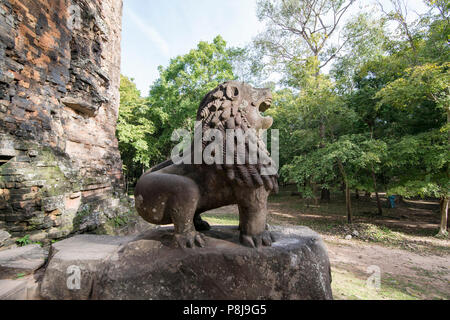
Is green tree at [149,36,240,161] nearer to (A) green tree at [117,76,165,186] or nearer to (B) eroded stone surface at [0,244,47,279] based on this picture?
(A) green tree at [117,76,165,186]

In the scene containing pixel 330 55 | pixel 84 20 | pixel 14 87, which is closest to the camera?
pixel 14 87

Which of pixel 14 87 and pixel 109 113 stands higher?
pixel 109 113

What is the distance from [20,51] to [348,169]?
29.0ft

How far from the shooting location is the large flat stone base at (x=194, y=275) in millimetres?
1433

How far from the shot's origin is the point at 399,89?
5.77 metres

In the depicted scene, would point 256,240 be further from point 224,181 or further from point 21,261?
point 21,261

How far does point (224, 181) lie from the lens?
5.73ft

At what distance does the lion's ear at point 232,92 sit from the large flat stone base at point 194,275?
1229 millimetres

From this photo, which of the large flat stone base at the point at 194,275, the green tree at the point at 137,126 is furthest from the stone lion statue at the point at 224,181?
the green tree at the point at 137,126

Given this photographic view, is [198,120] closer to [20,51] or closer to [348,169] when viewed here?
[20,51]

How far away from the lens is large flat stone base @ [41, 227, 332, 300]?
4.70 feet

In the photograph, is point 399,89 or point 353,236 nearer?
point 399,89
